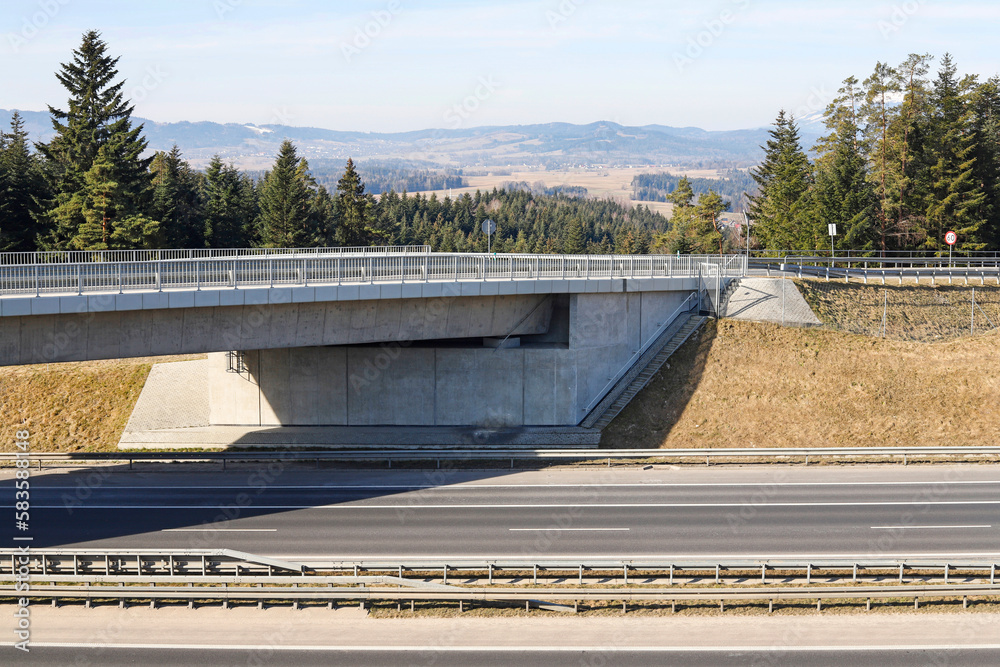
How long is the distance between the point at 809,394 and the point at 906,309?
10.3m

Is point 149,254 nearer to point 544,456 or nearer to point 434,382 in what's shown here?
point 434,382

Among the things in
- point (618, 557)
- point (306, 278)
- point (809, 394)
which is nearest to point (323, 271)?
point (306, 278)

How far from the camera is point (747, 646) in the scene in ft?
56.7

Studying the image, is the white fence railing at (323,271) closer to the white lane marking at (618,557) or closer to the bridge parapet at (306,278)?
the bridge parapet at (306,278)

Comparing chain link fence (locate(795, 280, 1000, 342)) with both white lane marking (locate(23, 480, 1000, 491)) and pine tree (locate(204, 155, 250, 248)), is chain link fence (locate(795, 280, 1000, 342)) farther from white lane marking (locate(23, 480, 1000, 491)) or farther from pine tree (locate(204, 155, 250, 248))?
pine tree (locate(204, 155, 250, 248))

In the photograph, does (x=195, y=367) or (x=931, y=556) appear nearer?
(x=931, y=556)

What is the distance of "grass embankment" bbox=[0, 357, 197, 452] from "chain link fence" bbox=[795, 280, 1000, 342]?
3182 cm

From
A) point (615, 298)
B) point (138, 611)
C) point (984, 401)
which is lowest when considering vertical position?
point (138, 611)

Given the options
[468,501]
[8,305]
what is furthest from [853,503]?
[8,305]

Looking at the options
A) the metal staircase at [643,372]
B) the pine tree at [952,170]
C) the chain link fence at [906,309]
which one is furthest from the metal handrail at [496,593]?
the pine tree at [952,170]

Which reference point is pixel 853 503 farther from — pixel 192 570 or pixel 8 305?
pixel 8 305

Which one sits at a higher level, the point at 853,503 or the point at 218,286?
the point at 218,286

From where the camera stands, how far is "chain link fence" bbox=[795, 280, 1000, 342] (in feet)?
129

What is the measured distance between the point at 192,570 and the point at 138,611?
1571 mm
